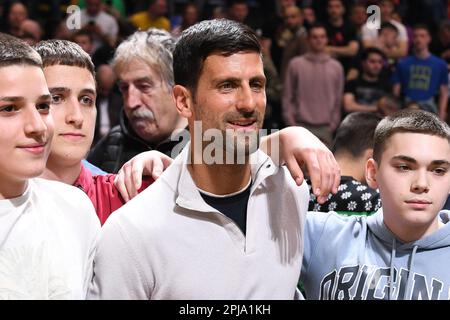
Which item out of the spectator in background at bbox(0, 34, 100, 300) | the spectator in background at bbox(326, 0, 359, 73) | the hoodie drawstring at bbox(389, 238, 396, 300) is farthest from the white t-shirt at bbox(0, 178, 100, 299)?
the spectator in background at bbox(326, 0, 359, 73)

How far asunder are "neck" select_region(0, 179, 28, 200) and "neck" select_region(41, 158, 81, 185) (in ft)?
1.42

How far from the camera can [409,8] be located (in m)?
8.63

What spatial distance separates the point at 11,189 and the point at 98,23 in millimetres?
5476

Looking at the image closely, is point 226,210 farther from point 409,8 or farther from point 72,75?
point 409,8

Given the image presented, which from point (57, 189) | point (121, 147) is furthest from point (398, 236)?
point (121, 147)

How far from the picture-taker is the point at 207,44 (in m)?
2.24

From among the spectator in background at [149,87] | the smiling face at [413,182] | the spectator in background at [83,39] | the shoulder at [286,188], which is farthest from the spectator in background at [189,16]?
the shoulder at [286,188]

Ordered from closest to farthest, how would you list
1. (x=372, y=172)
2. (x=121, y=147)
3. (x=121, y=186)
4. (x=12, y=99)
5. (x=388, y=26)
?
(x=12, y=99) < (x=121, y=186) < (x=372, y=172) < (x=121, y=147) < (x=388, y=26)

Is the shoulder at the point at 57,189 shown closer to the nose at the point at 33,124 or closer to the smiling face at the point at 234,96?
the nose at the point at 33,124

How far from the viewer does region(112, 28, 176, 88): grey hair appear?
3508mm

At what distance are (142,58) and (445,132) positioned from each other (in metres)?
1.46

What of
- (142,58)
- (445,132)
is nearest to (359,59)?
(142,58)

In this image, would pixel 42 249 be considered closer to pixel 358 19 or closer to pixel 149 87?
pixel 149 87

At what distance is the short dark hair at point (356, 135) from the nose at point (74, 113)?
1661 mm
